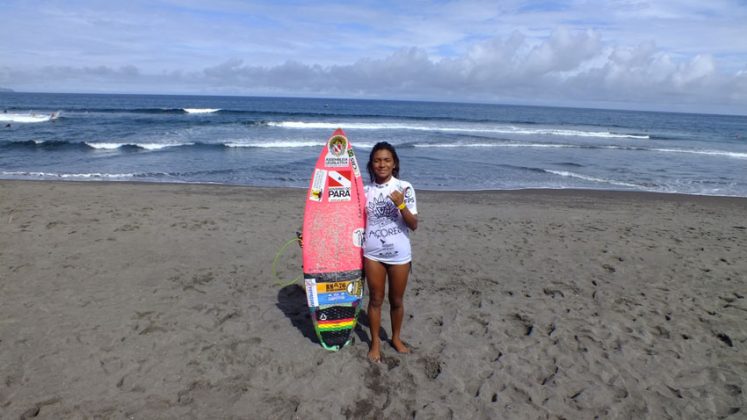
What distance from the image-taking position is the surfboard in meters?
3.98

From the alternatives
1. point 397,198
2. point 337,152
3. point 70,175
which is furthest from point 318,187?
point 70,175

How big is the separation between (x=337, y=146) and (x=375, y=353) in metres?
1.87

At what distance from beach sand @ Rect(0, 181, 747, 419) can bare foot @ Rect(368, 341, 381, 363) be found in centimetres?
9

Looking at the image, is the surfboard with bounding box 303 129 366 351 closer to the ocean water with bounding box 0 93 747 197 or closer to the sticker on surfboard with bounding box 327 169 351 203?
the sticker on surfboard with bounding box 327 169 351 203

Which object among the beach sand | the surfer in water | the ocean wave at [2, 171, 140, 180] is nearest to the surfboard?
the beach sand

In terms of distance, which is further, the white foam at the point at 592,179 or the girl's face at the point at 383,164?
the white foam at the point at 592,179

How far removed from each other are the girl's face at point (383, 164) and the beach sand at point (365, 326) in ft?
5.17

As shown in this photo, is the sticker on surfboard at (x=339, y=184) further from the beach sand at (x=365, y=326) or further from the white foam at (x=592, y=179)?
the white foam at (x=592, y=179)

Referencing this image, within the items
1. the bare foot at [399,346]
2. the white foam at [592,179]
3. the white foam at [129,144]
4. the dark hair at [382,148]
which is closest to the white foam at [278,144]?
the white foam at [129,144]

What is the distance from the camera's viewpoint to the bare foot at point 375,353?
3.72 metres

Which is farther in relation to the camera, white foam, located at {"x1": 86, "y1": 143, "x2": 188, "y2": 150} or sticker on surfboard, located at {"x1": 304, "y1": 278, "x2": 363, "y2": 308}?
white foam, located at {"x1": 86, "y1": 143, "x2": 188, "y2": 150}

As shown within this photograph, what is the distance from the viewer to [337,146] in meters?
4.20

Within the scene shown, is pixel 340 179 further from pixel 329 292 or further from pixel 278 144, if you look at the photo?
pixel 278 144

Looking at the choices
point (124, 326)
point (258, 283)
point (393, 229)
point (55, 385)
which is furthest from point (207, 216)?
point (393, 229)
